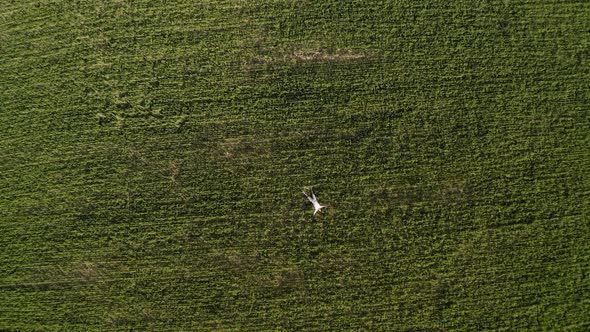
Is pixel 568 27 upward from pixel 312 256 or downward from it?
upward

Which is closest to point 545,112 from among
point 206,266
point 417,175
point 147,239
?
point 417,175

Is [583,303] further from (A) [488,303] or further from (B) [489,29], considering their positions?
(B) [489,29]

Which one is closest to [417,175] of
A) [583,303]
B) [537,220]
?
[537,220]

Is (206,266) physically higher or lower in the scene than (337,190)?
lower

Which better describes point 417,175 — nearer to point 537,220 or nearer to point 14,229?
point 537,220

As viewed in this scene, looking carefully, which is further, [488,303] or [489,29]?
[489,29]

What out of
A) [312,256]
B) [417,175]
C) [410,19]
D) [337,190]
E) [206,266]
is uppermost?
[410,19]
